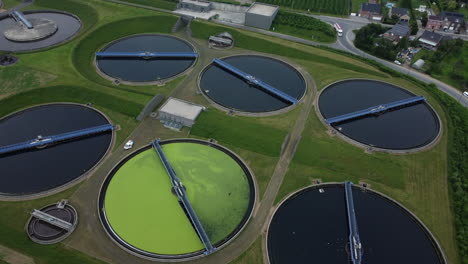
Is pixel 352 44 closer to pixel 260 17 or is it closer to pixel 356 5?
pixel 260 17

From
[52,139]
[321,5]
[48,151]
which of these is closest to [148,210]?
[48,151]

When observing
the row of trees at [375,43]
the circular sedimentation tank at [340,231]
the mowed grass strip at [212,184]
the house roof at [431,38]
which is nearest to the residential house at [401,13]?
the row of trees at [375,43]

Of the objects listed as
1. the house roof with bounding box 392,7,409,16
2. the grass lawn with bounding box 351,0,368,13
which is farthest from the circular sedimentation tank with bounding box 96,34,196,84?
the house roof with bounding box 392,7,409,16

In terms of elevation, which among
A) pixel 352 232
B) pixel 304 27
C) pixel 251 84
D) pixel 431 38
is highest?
pixel 431 38

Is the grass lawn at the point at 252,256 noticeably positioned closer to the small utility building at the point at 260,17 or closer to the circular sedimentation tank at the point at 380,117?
the circular sedimentation tank at the point at 380,117

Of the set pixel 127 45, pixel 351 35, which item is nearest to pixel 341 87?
pixel 351 35

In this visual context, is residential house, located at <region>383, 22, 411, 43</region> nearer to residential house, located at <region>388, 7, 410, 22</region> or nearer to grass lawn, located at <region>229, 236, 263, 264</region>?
residential house, located at <region>388, 7, 410, 22</region>
